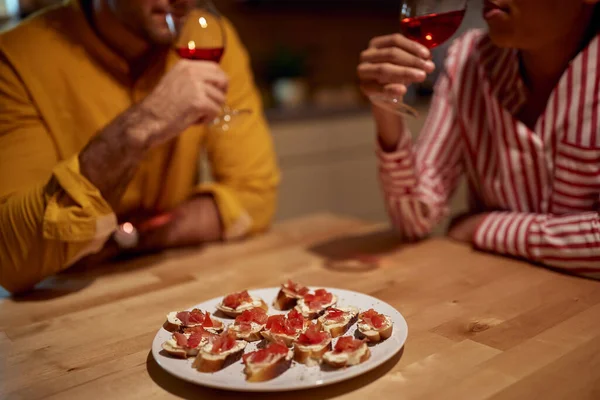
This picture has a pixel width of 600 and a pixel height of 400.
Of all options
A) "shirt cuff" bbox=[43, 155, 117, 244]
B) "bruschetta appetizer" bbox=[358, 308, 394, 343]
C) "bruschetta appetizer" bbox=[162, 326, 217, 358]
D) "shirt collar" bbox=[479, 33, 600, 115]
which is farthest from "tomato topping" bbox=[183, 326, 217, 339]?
"shirt collar" bbox=[479, 33, 600, 115]

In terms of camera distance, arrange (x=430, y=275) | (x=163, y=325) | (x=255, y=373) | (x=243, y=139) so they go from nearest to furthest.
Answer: (x=255, y=373), (x=163, y=325), (x=430, y=275), (x=243, y=139)

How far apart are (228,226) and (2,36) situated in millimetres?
726

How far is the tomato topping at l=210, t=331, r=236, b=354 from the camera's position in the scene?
78 cm

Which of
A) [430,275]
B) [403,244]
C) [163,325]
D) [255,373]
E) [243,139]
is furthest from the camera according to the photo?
[243,139]

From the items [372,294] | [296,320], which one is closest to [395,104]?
[372,294]

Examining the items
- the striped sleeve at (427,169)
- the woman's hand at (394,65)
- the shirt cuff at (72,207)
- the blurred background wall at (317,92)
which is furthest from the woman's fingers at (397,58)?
the blurred background wall at (317,92)

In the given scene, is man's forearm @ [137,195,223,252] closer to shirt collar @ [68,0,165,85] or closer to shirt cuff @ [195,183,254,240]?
shirt cuff @ [195,183,254,240]

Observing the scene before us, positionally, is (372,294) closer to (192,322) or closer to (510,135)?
(192,322)

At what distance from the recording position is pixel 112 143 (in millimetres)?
1176

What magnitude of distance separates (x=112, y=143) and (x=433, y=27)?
2.21 feet

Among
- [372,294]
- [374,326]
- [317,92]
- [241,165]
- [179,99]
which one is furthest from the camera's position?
[317,92]

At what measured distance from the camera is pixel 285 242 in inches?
57.1

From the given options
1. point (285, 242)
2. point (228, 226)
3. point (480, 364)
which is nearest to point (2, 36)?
point (228, 226)

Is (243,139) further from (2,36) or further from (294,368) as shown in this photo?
(294,368)
